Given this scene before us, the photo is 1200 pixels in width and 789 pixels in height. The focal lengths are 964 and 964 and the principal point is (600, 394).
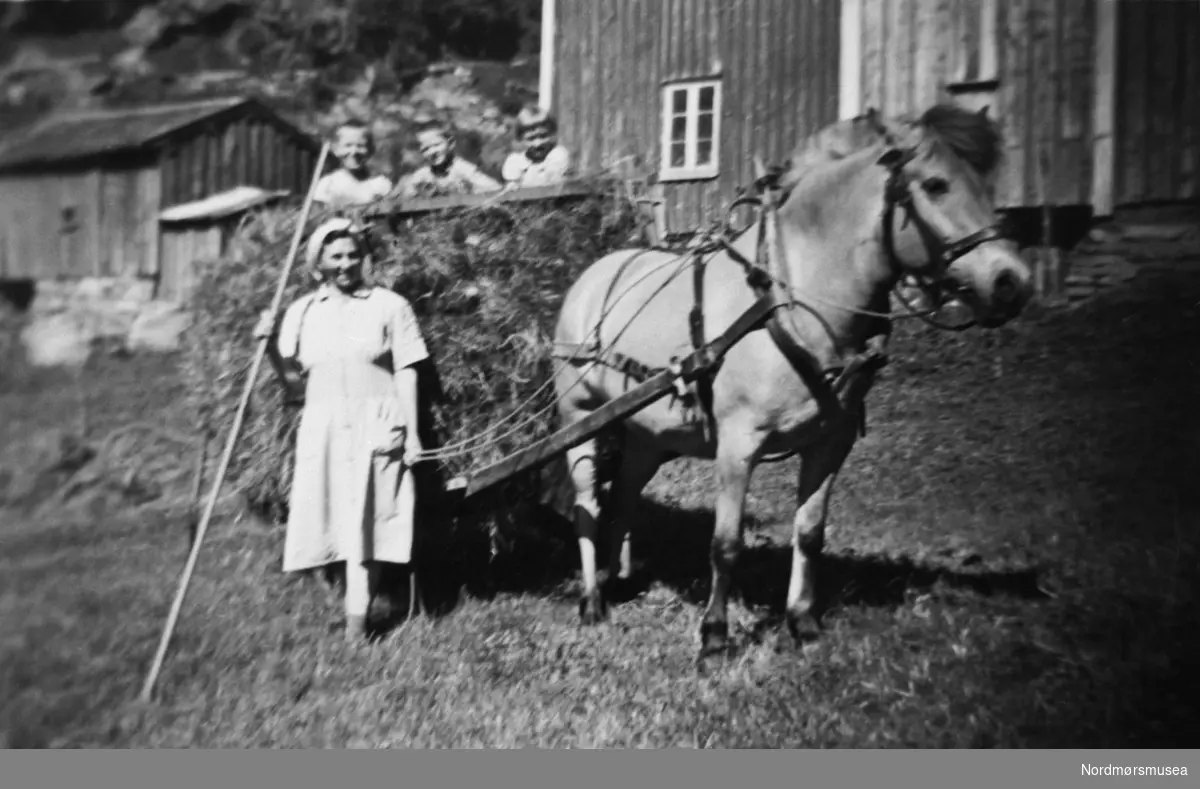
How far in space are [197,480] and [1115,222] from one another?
262 centimetres

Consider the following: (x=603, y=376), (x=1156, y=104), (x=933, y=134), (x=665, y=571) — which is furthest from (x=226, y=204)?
(x=1156, y=104)

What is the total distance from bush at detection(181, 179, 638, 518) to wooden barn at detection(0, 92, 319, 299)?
0.35 m

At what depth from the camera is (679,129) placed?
8.75 ft

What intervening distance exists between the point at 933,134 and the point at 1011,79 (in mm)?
435

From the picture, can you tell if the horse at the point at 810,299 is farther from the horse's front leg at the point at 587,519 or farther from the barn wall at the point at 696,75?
the barn wall at the point at 696,75

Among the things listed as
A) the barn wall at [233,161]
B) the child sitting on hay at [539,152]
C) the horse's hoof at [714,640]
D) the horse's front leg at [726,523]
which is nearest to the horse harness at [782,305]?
the horse's front leg at [726,523]

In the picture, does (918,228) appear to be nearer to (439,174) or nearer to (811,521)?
(811,521)

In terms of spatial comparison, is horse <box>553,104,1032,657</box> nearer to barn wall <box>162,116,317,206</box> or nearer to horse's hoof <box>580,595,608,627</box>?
horse's hoof <box>580,595,608,627</box>

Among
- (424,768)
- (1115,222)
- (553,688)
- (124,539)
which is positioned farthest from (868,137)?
(124,539)

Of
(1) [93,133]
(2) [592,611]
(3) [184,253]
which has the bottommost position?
(2) [592,611]

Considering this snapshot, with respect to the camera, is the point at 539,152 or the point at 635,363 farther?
the point at 539,152

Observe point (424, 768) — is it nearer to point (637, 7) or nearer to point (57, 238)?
point (57, 238)

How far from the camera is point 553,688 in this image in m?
2.43

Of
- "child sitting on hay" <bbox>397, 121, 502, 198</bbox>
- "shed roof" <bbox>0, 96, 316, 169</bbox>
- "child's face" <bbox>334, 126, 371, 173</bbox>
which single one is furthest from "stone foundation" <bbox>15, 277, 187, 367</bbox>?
"child sitting on hay" <bbox>397, 121, 502, 198</bbox>
